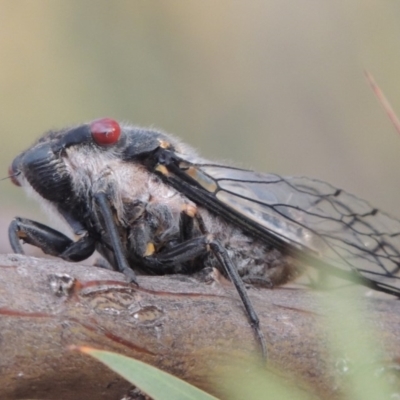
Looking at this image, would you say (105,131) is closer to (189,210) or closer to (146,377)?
(189,210)

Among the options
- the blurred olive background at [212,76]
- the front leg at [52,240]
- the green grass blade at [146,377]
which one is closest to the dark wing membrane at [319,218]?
the front leg at [52,240]

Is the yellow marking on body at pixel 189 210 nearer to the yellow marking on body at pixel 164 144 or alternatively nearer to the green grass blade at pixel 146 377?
the yellow marking on body at pixel 164 144

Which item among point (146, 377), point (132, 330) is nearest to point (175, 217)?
point (132, 330)

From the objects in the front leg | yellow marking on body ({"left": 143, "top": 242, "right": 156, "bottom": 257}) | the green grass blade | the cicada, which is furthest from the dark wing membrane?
the green grass blade

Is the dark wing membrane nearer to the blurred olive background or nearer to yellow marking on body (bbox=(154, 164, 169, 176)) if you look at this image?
yellow marking on body (bbox=(154, 164, 169, 176))

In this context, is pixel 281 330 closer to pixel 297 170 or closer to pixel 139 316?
pixel 139 316
